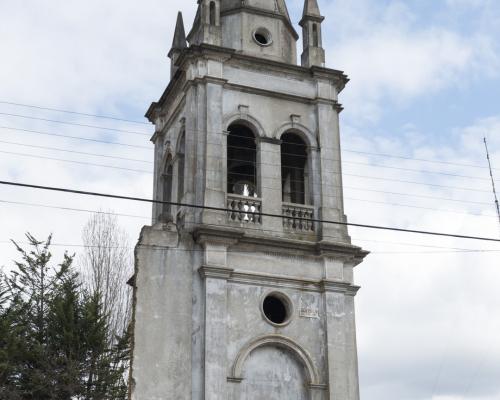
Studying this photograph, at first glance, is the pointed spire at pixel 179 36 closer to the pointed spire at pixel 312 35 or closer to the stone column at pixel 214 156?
the pointed spire at pixel 312 35

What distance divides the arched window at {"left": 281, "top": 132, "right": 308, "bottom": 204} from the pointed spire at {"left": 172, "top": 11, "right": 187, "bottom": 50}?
5253 mm

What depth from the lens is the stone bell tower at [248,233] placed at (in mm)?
20000

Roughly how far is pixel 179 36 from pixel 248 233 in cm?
855

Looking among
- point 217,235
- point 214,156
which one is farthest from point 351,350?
point 214,156

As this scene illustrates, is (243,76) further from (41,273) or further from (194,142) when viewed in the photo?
(41,273)

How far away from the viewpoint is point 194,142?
73.4 ft

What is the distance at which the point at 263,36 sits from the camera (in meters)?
25.0

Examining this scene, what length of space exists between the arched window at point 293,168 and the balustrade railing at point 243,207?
6.83 feet

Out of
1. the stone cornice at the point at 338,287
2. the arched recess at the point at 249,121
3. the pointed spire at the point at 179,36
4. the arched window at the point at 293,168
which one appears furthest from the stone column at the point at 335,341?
the pointed spire at the point at 179,36

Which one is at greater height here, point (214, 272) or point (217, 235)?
point (217, 235)

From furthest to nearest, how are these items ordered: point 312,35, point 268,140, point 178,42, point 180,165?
point 178,42 < point 312,35 < point 180,165 < point 268,140

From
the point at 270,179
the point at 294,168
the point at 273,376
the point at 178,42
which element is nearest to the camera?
the point at 273,376

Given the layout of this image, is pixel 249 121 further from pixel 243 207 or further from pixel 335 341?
pixel 335 341

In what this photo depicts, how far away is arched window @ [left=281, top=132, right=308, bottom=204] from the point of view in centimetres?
2409
